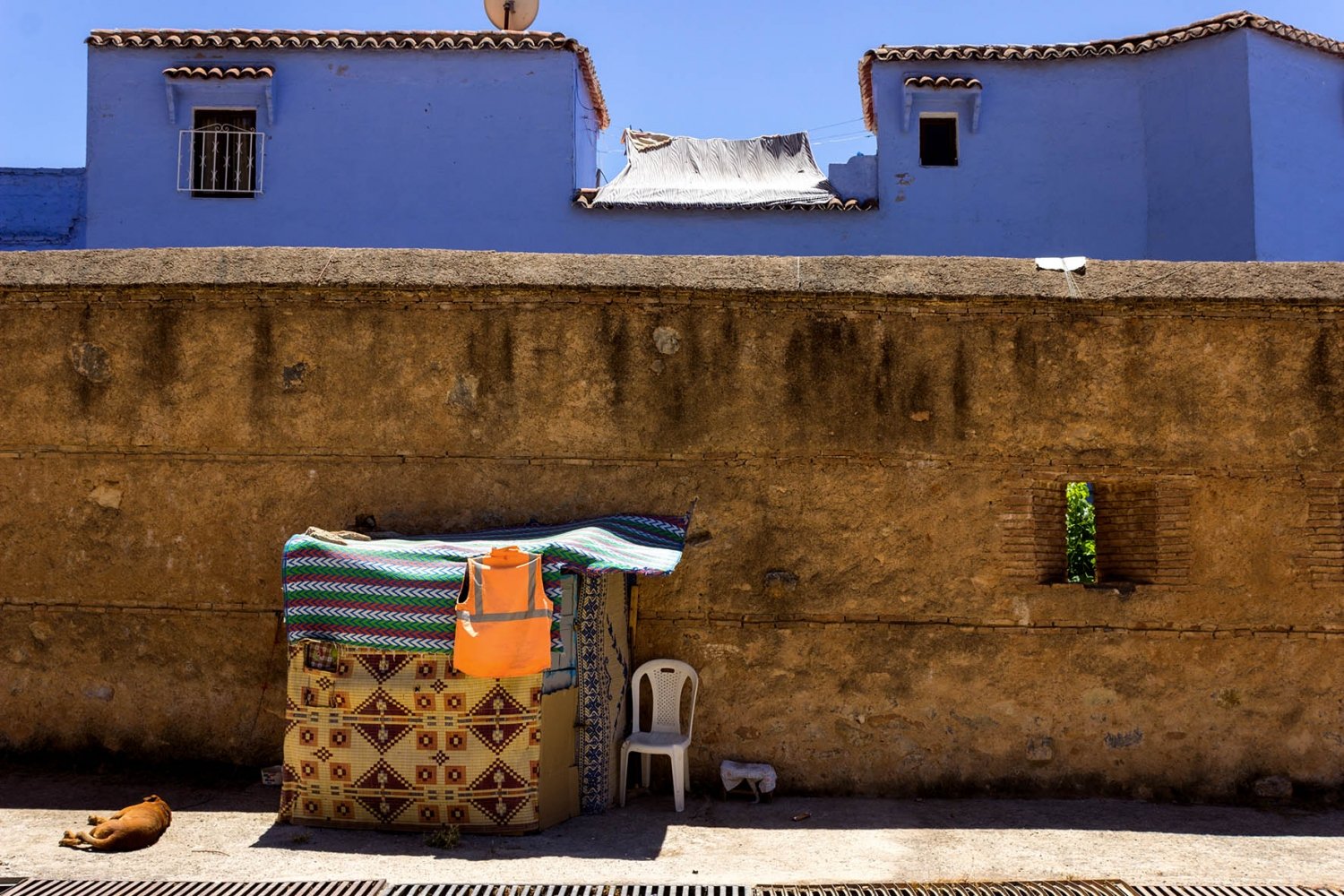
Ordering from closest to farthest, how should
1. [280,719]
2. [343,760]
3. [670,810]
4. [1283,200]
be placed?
[343,760] → [670,810] → [280,719] → [1283,200]

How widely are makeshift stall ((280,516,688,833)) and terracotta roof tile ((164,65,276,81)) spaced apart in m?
8.14

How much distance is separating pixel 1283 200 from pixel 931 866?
29.6 feet

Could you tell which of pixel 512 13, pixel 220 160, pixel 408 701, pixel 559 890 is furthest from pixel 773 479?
pixel 512 13

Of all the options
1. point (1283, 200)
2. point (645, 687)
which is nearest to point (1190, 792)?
point (645, 687)

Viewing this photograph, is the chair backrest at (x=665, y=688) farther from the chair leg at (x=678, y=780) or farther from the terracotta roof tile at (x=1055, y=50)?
the terracotta roof tile at (x=1055, y=50)

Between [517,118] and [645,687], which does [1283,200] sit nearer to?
[517,118]

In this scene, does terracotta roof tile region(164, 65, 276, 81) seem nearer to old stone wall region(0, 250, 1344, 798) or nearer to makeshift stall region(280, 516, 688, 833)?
old stone wall region(0, 250, 1344, 798)

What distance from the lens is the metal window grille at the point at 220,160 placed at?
1212 cm

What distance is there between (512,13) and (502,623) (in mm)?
9637

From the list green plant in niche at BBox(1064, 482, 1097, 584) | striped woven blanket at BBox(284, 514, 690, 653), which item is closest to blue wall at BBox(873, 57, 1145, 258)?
green plant in niche at BBox(1064, 482, 1097, 584)

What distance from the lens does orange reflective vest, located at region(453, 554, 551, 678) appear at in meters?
5.13

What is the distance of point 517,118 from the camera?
39.8 feet

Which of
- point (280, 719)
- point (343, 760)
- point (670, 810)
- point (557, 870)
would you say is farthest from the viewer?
point (280, 719)

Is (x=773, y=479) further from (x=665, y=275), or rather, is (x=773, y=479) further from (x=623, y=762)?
(x=623, y=762)
